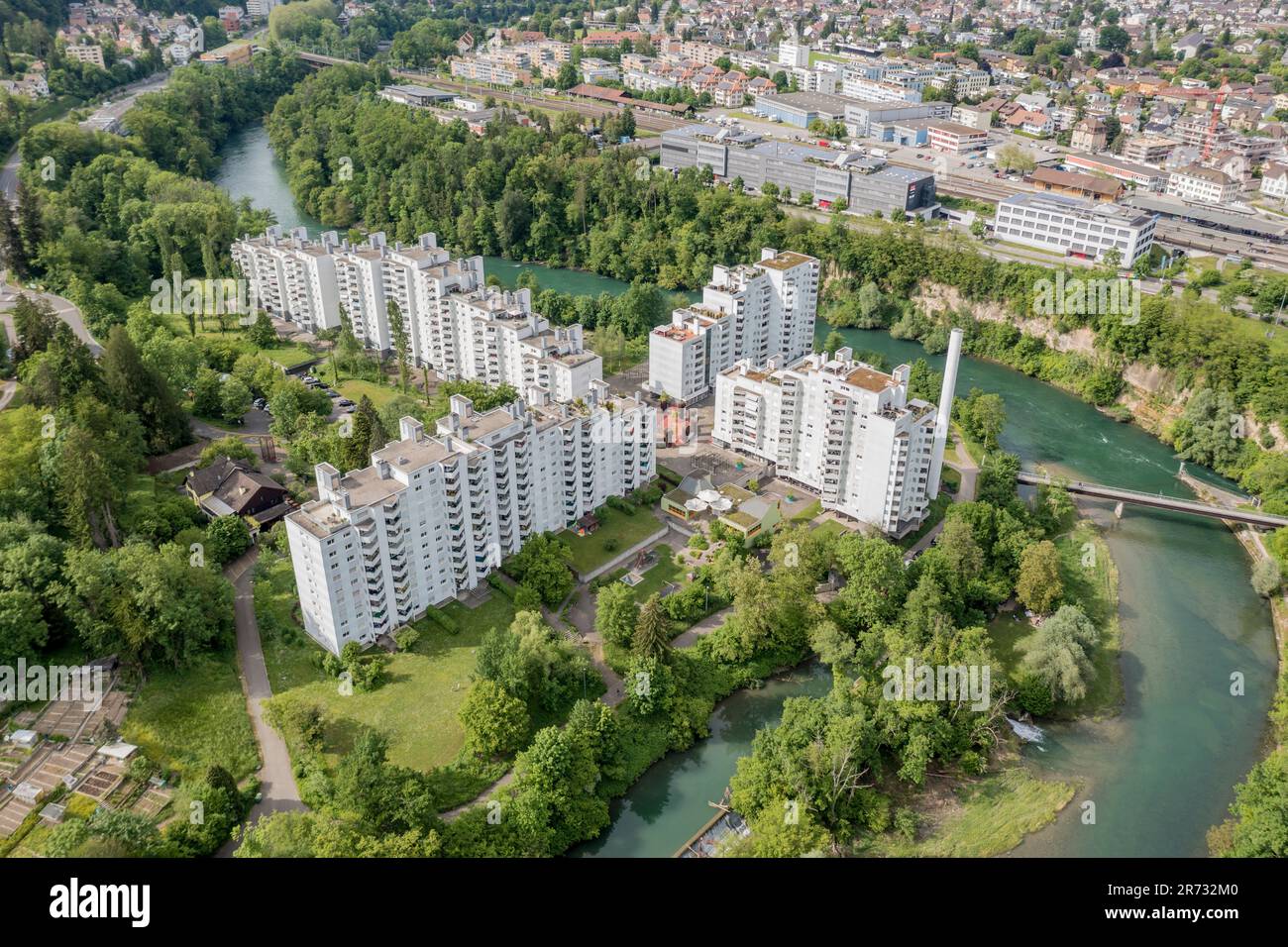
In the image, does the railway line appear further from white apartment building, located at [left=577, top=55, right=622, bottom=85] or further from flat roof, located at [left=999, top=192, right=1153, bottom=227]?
flat roof, located at [left=999, top=192, right=1153, bottom=227]

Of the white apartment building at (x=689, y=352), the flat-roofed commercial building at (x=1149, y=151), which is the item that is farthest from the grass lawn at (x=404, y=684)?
the flat-roofed commercial building at (x=1149, y=151)

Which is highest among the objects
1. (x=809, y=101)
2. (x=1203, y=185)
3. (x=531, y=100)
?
(x=809, y=101)

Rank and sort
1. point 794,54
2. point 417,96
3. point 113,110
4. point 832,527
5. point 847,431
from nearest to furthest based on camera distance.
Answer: point 847,431 < point 832,527 < point 113,110 < point 417,96 < point 794,54

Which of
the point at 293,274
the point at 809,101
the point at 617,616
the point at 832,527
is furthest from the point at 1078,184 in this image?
the point at 617,616

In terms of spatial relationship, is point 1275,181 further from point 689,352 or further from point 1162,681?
point 1162,681

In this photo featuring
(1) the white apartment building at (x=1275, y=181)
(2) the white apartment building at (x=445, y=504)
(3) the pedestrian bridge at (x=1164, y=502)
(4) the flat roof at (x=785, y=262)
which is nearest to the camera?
(2) the white apartment building at (x=445, y=504)

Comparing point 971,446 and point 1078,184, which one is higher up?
point 1078,184

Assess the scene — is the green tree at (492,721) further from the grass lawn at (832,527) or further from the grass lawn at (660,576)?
the grass lawn at (832,527)
